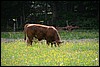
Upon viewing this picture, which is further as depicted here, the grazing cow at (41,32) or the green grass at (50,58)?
the grazing cow at (41,32)

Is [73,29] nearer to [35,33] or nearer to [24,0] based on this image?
[24,0]

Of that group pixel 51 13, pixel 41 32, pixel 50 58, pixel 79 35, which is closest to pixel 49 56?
pixel 50 58

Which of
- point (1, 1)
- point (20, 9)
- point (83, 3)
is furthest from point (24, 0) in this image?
point (83, 3)

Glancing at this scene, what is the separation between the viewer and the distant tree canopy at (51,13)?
34.5 meters

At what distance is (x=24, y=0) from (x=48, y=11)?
13.2ft

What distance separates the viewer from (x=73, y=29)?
32.2m

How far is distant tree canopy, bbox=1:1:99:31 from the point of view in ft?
113

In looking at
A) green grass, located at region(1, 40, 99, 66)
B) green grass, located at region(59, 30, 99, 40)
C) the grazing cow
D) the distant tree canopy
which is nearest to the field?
green grass, located at region(1, 40, 99, 66)

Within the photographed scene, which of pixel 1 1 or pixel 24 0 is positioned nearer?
pixel 1 1

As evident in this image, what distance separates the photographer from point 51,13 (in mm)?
39219

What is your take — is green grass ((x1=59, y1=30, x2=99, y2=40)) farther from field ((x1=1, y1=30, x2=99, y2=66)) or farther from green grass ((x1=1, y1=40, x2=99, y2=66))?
green grass ((x1=1, y1=40, x2=99, y2=66))

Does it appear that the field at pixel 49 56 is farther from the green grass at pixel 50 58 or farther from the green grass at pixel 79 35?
the green grass at pixel 79 35

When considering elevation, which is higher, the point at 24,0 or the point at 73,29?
the point at 24,0

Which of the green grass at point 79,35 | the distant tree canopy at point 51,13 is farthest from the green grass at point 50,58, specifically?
the distant tree canopy at point 51,13
